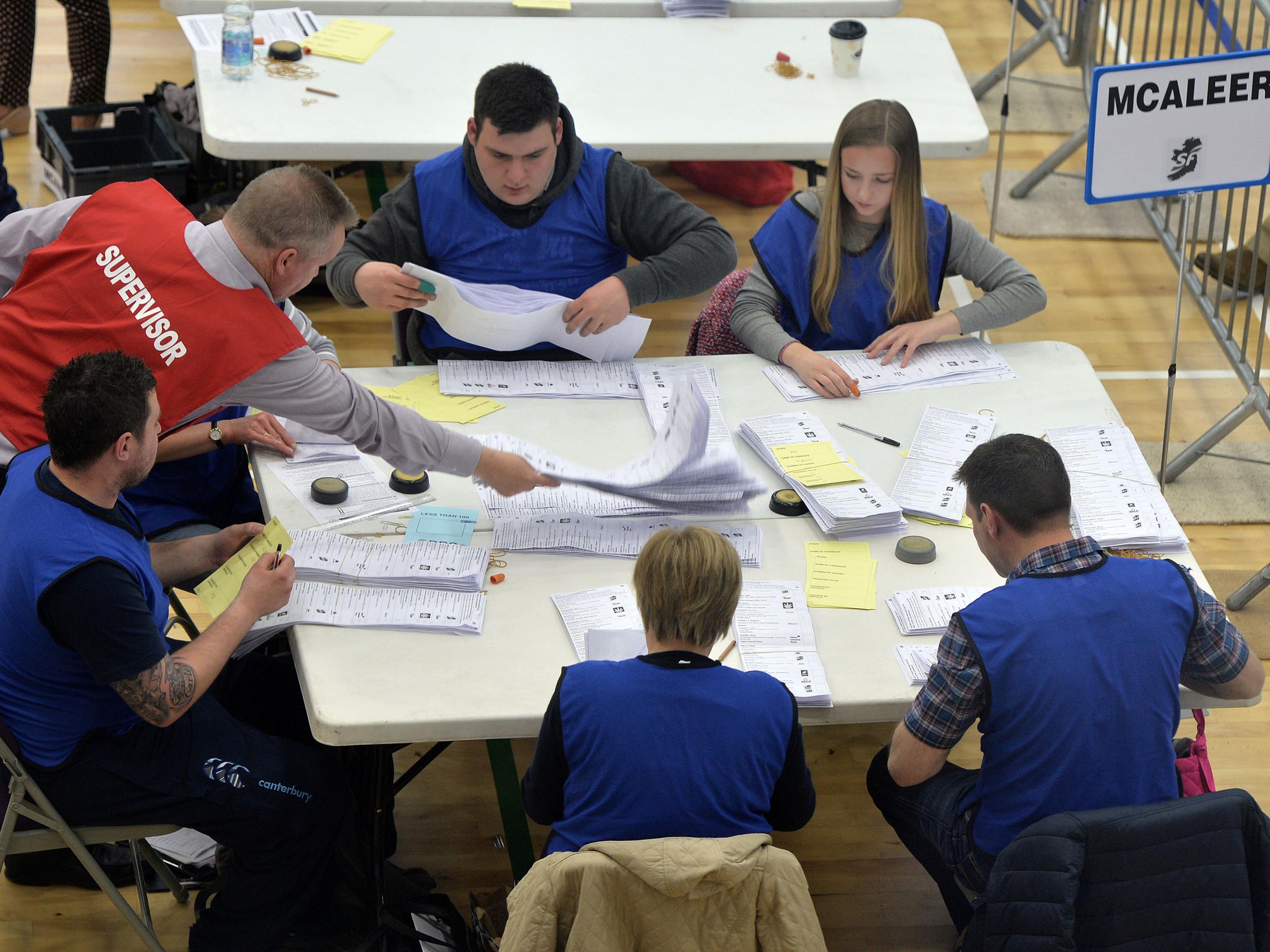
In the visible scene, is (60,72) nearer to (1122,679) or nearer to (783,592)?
(783,592)

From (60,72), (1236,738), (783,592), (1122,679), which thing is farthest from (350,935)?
(60,72)

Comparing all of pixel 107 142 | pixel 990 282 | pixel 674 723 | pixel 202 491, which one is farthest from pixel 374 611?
pixel 107 142

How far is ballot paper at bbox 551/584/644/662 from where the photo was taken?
95.3 inches

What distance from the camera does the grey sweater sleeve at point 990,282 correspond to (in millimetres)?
3354

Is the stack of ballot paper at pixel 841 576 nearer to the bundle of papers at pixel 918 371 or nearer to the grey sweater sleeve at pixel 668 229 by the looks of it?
the bundle of papers at pixel 918 371

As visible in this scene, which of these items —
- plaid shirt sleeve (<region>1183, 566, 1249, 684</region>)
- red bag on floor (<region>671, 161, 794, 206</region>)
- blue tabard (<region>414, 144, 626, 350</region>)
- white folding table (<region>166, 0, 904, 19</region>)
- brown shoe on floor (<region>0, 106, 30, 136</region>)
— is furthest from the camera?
brown shoe on floor (<region>0, 106, 30, 136</region>)

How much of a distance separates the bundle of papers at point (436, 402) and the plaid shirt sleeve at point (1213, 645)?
1.52 m

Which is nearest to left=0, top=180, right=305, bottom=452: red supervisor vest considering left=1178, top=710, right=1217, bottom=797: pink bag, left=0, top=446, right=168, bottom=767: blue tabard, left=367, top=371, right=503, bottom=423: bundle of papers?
left=0, top=446, right=168, bottom=767: blue tabard

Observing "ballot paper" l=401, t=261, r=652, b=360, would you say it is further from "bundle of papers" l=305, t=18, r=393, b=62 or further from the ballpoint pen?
"bundle of papers" l=305, t=18, r=393, b=62

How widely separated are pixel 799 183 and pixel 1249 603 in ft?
Answer: 9.40

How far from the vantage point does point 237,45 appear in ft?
13.4

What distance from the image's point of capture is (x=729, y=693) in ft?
6.72

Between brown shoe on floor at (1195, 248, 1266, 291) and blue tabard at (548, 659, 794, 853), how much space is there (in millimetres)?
2937

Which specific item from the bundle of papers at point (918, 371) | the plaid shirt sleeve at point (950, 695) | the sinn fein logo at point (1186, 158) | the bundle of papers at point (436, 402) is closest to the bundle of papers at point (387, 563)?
the bundle of papers at point (436, 402)
